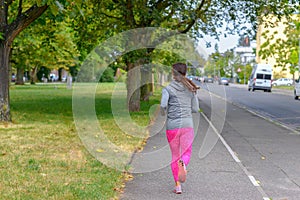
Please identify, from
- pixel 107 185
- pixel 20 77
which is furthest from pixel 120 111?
pixel 20 77

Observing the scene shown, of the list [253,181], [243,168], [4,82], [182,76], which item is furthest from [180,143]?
[4,82]

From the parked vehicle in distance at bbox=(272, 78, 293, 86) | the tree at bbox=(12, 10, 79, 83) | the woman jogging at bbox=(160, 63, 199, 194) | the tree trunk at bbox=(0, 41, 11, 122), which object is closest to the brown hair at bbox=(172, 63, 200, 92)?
the woman jogging at bbox=(160, 63, 199, 194)

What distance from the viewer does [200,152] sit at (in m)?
11.6

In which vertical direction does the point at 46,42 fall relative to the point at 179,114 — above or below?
above

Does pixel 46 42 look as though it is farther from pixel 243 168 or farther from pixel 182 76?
pixel 182 76

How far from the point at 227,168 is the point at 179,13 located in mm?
15630

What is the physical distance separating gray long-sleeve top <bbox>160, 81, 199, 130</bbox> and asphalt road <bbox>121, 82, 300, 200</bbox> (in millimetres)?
1019

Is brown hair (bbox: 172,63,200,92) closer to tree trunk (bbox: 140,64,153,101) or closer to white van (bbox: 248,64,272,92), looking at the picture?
tree trunk (bbox: 140,64,153,101)

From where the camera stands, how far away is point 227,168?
9.64 meters

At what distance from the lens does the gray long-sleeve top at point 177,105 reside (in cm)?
757

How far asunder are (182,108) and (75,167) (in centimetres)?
259

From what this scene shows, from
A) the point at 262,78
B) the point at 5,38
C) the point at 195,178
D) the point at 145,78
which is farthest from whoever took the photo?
the point at 262,78

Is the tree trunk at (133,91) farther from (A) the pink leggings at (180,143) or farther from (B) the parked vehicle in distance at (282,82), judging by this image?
(B) the parked vehicle in distance at (282,82)

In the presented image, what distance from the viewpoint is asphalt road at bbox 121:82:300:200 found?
7.61m
